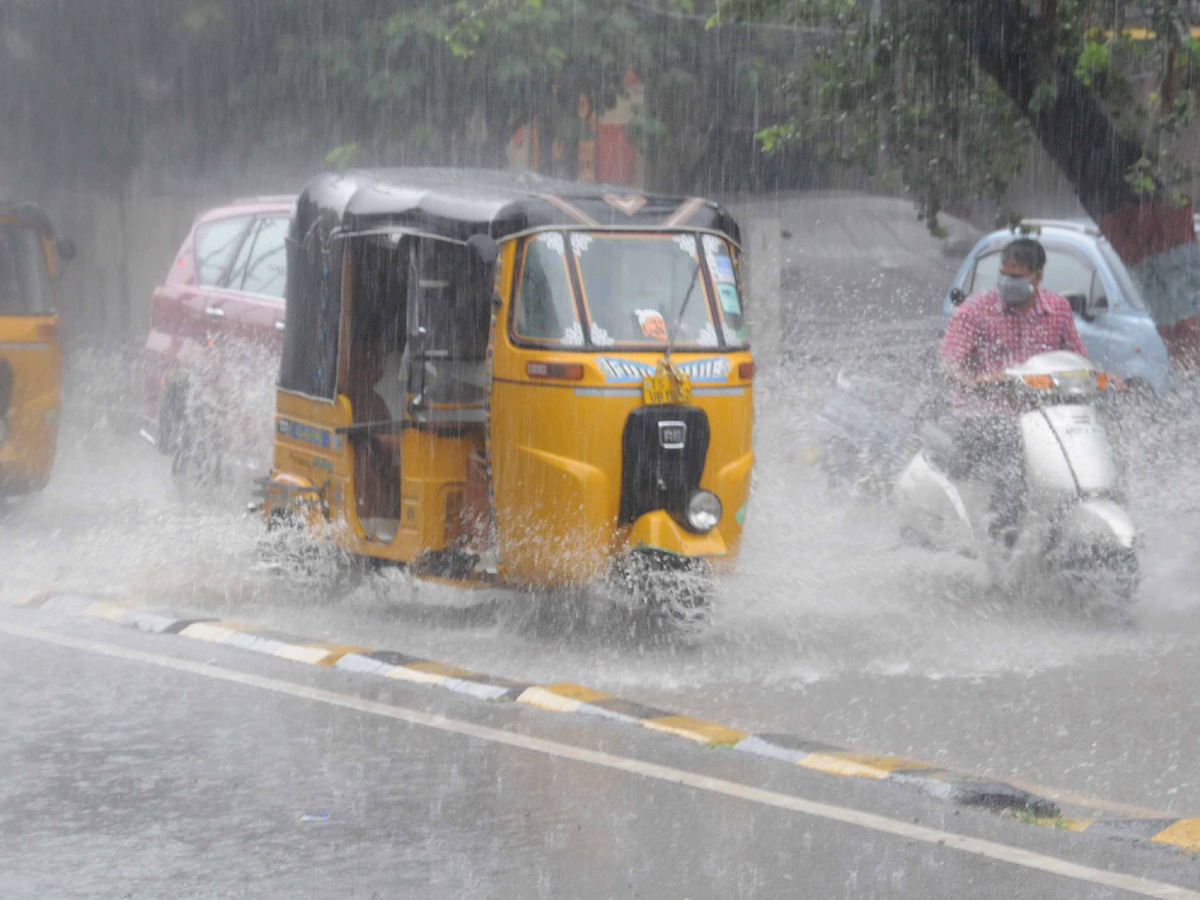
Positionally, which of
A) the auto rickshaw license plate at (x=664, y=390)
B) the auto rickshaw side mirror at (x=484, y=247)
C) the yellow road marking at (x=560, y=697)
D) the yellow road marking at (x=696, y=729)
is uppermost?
the auto rickshaw side mirror at (x=484, y=247)

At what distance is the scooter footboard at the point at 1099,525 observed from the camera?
7988 millimetres

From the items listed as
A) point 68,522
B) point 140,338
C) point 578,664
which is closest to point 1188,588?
point 578,664

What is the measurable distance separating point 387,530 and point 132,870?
4194mm

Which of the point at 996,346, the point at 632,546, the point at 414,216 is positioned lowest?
the point at 632,546

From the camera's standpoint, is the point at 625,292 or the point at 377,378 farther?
the point at 377,378

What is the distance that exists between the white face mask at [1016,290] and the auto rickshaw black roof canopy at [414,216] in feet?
4.69

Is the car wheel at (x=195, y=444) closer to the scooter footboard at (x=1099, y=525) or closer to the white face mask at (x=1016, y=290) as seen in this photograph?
the white face mask at (x=1016, y=290)

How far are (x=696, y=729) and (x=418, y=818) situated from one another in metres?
1.42

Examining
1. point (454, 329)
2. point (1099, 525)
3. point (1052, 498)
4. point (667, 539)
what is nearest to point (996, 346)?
point (1052, 498)

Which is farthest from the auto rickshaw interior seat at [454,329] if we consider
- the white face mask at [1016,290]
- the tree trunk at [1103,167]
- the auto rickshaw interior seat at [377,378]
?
the tree trunk at [1103,167]

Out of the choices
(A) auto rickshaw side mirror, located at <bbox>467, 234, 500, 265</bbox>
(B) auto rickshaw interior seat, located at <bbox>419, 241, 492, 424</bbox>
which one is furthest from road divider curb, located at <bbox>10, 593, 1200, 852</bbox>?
(A) auto rickshaw side mirror, located at <bbox>467, 234, 500, 265</bbox>

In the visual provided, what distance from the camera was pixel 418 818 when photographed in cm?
563

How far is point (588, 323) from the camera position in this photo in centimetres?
788

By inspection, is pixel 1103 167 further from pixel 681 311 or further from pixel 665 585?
pixel 665 585
